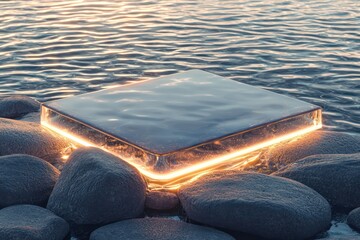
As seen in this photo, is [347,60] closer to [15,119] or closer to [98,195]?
[15,119]

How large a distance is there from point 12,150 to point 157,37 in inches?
206

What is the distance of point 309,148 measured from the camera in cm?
673

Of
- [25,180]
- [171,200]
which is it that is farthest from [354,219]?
[25,180]

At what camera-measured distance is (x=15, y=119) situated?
7973 millimetres

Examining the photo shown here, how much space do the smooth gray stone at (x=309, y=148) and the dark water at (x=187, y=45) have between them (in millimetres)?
881

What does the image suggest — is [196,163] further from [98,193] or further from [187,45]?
[187,45]

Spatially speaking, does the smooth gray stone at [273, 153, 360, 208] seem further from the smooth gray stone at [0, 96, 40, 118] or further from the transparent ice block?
the smooth gray stone at [0, 96, 40, 118]

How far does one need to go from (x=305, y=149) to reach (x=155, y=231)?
189 centimetres

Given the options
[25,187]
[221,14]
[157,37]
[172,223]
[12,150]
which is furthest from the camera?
[221,14]

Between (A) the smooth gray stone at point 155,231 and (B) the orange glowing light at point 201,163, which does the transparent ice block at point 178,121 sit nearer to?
(B) the orange glowing light at point 201,163

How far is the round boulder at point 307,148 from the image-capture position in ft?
21.9

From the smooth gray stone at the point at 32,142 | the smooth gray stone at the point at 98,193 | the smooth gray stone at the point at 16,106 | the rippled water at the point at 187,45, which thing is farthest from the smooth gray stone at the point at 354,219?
the smooth gray stone at the point at 16,106

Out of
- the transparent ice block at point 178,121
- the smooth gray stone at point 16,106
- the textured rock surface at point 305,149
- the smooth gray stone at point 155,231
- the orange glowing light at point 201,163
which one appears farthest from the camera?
the smooth gray stone at point 16,106

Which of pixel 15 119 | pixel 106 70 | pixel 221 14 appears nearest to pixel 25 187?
pixel 15 119
